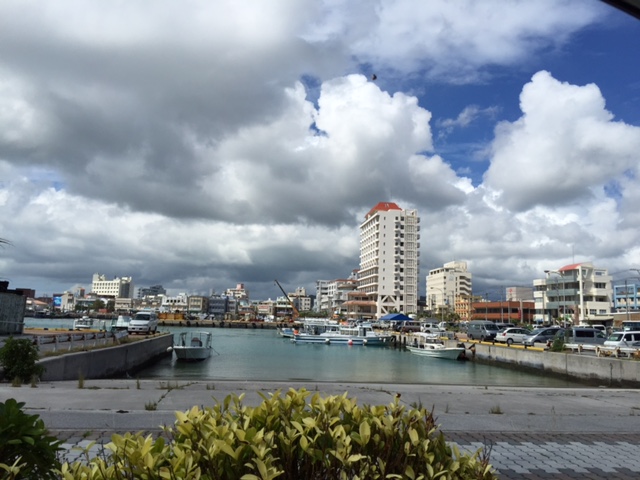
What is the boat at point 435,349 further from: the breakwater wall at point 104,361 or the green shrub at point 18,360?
the green shrub at point 18,360

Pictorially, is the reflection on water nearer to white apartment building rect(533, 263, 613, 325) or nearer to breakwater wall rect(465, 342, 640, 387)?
breakwater wall rect(465, 342, 640, 387)

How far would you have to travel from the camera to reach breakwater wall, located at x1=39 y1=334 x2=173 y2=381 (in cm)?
2058

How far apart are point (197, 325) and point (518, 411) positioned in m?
152

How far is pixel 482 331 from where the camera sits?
2463 inches

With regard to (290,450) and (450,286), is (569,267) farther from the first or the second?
(290,450)

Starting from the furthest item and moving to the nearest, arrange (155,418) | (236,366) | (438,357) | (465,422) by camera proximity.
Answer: (438,357) → (236,366) → (465,422) → (155,418)

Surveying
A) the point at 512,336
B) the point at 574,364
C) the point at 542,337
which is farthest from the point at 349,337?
the point at 574,364

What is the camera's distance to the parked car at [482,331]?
61.6 m

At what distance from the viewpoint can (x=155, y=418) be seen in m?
8.87

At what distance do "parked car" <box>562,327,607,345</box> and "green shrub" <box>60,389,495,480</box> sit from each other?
46509 millimetres

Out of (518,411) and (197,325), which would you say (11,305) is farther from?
(197,325)

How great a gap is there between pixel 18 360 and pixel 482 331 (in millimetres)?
55428

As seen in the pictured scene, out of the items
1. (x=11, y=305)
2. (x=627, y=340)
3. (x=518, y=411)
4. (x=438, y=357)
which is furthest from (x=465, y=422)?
(x=438, y=357)

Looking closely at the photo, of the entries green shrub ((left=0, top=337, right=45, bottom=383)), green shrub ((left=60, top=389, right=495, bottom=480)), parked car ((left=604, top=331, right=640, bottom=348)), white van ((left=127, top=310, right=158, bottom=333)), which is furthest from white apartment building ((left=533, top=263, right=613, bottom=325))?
green shrub ((left=60, top=389, right=495, bottom=480))
